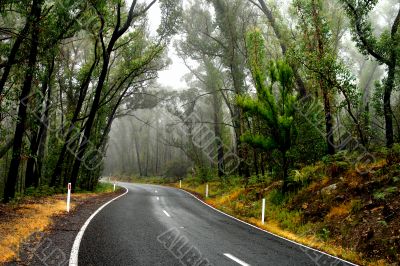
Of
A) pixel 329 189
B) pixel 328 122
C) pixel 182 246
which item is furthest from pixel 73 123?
pixel 182 246

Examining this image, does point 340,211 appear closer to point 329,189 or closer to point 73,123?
point 329,189

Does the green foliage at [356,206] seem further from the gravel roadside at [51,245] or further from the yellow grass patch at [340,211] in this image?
the gravel roadside at [51,245]

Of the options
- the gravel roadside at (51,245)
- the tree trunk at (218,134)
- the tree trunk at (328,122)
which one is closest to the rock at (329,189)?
the tree trunk at (328,122)

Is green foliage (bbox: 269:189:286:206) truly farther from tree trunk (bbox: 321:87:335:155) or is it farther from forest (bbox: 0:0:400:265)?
tree trunk (bbox: 321:87:335:155)

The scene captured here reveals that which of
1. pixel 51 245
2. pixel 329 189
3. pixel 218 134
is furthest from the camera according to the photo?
pixel 218 134

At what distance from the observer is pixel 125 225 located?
37.5 feet

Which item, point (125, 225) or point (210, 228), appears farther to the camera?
point (210, 228)

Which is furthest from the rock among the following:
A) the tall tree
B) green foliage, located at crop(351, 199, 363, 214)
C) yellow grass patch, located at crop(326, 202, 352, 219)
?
the tall tree

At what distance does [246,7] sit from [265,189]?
13678 mm

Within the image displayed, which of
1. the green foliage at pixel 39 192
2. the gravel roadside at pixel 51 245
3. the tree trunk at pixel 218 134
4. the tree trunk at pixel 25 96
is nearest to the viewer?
the gravel roadside at pixel 51 245

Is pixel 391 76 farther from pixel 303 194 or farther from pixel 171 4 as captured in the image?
pixel 171 4

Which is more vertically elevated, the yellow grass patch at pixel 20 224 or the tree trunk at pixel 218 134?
the tree trunk at pixel 218 134

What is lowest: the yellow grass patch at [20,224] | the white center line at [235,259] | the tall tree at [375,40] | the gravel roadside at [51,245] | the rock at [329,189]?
the white center line at [235,259]

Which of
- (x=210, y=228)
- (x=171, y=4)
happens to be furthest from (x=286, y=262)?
(x=171, y=4)
